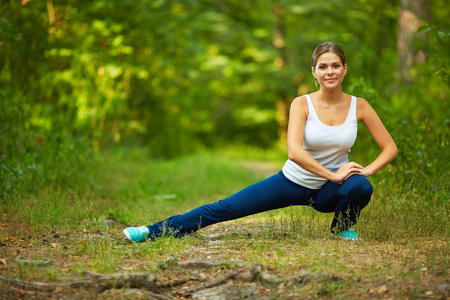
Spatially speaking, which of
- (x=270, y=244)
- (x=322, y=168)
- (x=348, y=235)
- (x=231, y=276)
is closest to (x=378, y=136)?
(x=322, y=168)

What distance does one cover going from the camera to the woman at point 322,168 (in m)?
3.86

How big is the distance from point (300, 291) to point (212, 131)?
1926 cm

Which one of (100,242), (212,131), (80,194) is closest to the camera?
(100,242)

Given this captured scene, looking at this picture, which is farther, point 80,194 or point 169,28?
point 169,28

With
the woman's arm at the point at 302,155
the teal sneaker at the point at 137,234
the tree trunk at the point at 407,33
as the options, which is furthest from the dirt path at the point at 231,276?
the tree trunk at the point at 407,33

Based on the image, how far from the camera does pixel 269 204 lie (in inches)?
159

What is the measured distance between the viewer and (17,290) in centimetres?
283

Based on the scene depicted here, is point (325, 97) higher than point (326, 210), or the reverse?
point (325, 97)

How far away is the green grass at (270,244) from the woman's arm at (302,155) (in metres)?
0.53

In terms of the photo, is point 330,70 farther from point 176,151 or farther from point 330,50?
point 176,151

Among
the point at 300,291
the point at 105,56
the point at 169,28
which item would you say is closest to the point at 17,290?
the point at 300,291

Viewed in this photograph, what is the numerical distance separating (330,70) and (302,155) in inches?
28.7

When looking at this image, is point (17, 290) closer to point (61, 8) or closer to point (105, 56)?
point (61, 8)

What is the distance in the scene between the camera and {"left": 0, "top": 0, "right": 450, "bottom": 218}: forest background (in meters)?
5.66
